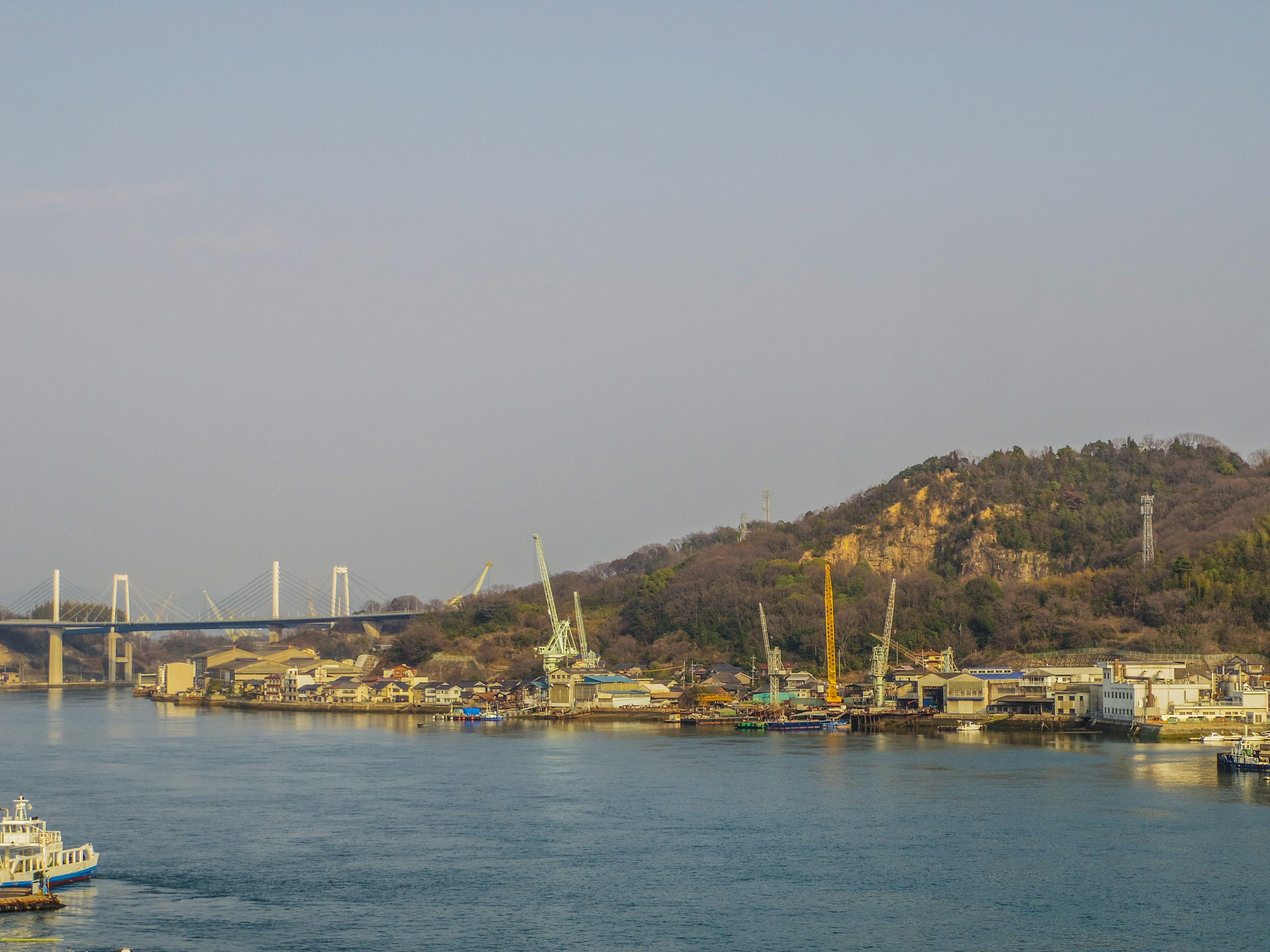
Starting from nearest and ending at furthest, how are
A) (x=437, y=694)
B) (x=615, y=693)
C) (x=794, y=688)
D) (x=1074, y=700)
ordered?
(x=1074, y=700)
(x=794, y=688)
(x=615, y=693)
(x=437, y=694)

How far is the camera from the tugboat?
79.6 feet

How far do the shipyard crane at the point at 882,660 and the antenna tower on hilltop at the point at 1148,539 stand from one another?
A: 8.61 m

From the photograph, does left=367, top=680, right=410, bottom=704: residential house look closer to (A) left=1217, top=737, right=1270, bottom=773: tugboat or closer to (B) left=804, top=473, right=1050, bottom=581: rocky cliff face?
(B) left=804, top=473, right=1050, bottom=581: rocky cliff face

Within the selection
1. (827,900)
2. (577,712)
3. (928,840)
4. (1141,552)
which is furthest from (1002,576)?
(827,900)

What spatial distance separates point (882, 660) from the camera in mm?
42750

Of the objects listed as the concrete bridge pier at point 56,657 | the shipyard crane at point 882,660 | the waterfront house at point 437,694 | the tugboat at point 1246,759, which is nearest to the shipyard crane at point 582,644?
the waterfront house at point 437,694

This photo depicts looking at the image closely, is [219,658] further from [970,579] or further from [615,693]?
[970,579]

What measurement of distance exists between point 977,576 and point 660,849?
37.9 metres

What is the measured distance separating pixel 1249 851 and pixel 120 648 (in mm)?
80118

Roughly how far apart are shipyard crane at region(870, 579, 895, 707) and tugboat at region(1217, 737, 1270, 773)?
1647 centimetres

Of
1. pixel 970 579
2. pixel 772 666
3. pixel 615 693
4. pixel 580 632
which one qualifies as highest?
pixel 970 579

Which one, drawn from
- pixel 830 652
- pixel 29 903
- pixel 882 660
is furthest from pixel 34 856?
pixel 830 652

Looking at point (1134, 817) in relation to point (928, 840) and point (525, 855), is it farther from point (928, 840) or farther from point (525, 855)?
point (525, 855)

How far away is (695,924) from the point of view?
14031 mm
